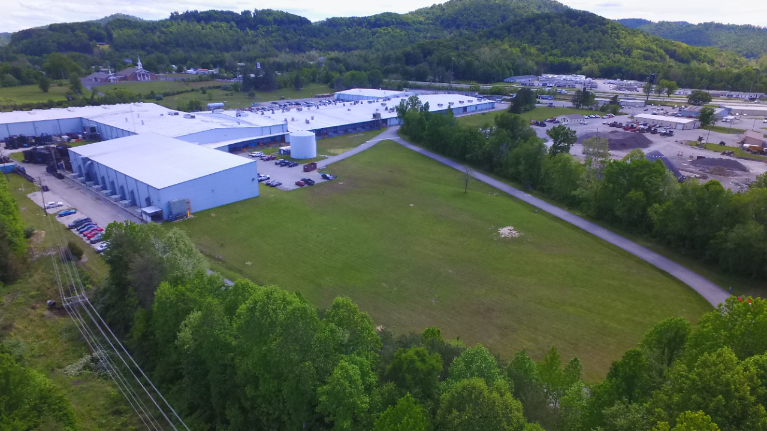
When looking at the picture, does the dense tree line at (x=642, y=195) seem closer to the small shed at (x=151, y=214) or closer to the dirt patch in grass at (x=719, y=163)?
the dirt patch in grass at (x=719, y=163)

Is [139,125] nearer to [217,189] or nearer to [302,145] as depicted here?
[302,145]

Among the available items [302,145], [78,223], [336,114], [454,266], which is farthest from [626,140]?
[78,223]

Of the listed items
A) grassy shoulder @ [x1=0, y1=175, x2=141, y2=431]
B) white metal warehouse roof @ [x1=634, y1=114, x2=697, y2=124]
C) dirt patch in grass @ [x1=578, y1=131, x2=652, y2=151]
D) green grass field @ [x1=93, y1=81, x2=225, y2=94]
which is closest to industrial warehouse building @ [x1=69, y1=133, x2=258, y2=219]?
grassy shoulder @ [x1=0, y1=175, x2=141, y2=431]

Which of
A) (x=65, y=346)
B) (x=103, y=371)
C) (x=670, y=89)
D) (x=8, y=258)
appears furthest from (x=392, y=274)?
(x=670, y=89)

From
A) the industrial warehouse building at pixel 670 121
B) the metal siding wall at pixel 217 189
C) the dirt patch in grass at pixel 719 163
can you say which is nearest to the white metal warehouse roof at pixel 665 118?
the industrial warehouse building at pixel 670 121

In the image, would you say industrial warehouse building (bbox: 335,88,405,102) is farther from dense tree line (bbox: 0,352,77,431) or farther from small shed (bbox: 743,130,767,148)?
dense tree line (bbox: 0,352,77,431)
